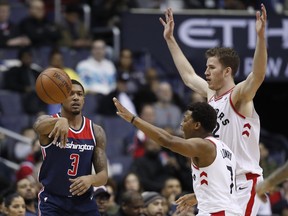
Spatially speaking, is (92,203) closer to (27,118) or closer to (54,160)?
(54,160)

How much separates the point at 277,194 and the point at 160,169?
2.56 meters

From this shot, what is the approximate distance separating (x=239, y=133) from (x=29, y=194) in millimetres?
3885

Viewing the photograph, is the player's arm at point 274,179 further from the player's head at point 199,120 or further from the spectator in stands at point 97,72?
the spectator in stands at point 97,72

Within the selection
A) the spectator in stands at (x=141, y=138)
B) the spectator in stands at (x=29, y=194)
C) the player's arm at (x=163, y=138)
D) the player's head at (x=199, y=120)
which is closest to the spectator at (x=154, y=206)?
the spectator in stands at (x=29, y=194)

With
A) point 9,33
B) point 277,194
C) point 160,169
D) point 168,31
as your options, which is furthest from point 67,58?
point 168,31

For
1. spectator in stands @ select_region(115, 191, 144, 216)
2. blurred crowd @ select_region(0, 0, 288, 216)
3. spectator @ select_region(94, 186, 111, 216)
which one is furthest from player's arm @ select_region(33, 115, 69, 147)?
blurred crowd @ select_region(0, 0, 288, 216)

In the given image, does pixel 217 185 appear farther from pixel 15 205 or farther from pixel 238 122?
pixel 15 205

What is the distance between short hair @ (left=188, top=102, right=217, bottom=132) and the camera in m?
9.11

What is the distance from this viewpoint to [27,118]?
17.1 meters

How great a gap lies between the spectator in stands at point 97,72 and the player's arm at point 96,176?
25.0 ft

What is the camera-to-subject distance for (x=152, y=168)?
16281 millimetres

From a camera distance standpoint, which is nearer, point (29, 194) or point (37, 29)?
point (29, 194)

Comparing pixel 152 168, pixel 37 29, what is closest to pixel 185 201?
pixel 152 168

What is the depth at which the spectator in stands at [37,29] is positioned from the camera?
18656mm
